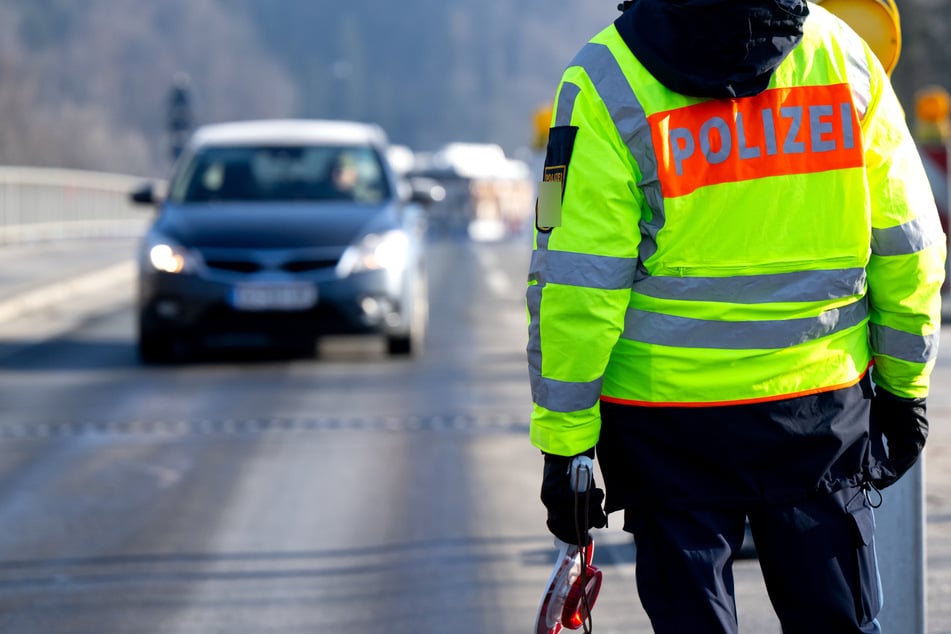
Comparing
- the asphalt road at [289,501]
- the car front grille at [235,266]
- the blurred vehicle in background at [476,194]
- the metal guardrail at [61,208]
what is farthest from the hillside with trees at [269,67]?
the asphalt road at [289,501]

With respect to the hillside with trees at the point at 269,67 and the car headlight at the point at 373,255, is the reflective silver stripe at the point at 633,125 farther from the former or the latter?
the hillside with trees at the point at 269,67

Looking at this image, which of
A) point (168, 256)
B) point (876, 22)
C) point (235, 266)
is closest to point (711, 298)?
point (876, 22)

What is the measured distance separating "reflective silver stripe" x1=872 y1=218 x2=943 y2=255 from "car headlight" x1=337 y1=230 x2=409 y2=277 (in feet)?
27.0

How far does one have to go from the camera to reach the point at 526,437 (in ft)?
27.1

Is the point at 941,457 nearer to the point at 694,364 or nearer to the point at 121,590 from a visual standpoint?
the point at 121,590

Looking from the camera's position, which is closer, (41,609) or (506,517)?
(41,609)

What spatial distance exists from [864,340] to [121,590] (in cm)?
296

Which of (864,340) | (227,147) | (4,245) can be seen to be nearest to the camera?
(864,340)

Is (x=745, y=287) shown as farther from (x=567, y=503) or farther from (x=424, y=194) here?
(x=424, y=194)

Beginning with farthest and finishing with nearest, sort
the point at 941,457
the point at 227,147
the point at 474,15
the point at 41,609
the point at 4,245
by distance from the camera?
1. the point at 474,15
2. the point at 4,245
3. the point at 227,147
4. the point at 941,457
5. the point at 41,609

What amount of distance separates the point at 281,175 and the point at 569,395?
944 centimetres

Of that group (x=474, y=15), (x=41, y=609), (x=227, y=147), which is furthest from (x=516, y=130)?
(x=41, y=609)

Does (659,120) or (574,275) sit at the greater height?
(659,120)

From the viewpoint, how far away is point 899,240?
297 centimetres
